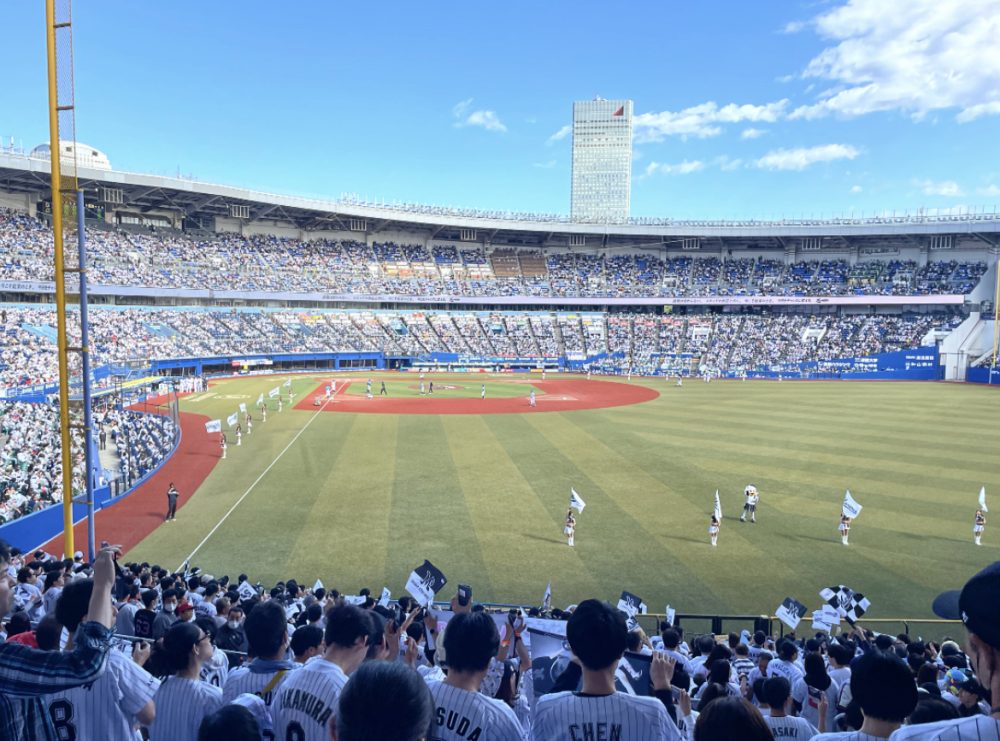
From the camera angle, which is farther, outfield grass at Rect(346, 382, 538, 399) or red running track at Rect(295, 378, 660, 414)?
outfield grass at Rect(346, 382, 538, 399)

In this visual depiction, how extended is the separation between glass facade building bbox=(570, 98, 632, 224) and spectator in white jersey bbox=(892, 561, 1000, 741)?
16099cm

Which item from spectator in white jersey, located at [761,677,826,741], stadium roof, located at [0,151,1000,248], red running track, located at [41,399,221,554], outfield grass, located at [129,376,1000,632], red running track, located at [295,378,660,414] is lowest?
red running track, located at [41,399,221,554]

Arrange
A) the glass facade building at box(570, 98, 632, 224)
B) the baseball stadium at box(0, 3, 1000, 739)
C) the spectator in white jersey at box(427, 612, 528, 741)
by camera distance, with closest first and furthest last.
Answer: the spectator in white jersey at box(427, 612, 528, 741) → the baseball stadium at box(0, 3, 1000, 739) → the glass facade building at box(570, 98, 632, 224)

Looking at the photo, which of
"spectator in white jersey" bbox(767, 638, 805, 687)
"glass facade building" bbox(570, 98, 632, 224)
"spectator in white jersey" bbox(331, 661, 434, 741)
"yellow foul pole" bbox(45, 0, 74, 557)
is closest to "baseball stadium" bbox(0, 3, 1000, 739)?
"yellow foul pole" bbox(45, 0, 74, 557)

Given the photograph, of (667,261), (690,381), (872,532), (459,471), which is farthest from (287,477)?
(667,261)

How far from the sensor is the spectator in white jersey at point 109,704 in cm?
386

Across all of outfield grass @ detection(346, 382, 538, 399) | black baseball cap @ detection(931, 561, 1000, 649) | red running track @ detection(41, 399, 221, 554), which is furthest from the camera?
outfield grass @ detection(346, 382, 538, 399)

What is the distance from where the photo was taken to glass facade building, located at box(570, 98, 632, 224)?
520 feet

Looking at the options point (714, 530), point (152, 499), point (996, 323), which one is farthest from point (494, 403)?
point (996, 323)

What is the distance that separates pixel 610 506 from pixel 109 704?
17473mm

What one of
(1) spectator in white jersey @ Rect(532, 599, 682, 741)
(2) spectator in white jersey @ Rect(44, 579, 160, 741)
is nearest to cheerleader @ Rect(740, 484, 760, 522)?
(1) spectator in white jersey @ Rect(532, 599, 682, 741)

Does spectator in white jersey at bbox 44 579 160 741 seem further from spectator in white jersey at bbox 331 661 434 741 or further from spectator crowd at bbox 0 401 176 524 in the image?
spectator crowd at bbox 0 401 176 524

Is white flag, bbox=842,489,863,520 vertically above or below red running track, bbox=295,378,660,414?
above

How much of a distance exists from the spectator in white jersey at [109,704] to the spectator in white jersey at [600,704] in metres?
2.62
